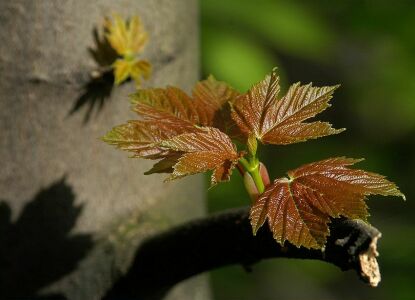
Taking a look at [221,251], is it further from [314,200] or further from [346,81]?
[346,81]

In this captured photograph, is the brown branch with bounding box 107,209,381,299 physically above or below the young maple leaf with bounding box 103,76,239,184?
below

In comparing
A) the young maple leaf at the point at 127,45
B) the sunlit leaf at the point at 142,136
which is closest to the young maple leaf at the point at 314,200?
the sunlit leaf at the point at 142,136

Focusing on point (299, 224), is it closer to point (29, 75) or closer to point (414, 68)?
point (29, 75)

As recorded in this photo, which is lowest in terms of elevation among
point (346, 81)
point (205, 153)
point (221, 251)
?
point (346, 81)

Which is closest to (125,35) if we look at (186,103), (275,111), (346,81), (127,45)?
(127,45)

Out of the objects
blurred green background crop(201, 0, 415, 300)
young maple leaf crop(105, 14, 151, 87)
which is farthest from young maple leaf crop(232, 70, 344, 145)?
blurred green background crop(201, 0, 415, 300)

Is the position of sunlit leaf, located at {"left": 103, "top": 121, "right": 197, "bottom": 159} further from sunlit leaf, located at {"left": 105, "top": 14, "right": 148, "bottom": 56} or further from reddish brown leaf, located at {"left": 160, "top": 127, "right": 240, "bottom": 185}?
sunlit leaf, located at {"left": 105, "top": 14, "right": 148, "bottom": 56}
